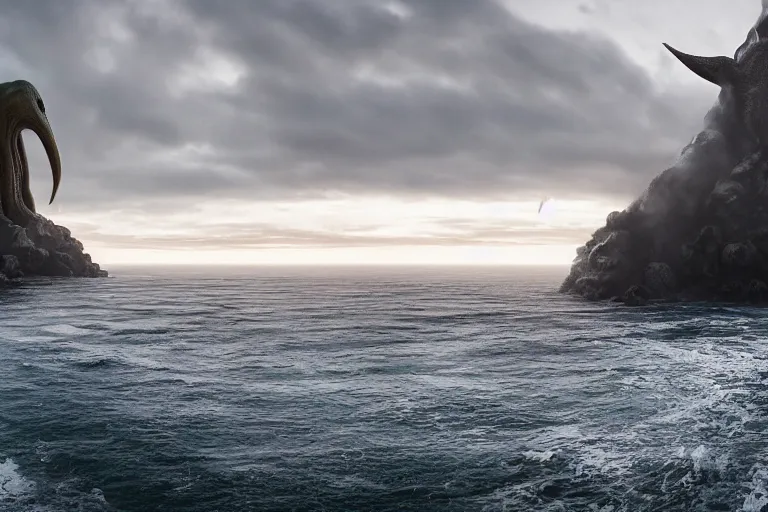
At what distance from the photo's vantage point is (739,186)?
245ft

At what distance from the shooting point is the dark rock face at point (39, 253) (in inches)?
4168

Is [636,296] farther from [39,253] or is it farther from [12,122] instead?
[39,253]

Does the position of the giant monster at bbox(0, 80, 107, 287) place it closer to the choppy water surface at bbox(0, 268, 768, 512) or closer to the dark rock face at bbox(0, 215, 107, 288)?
the dark rock face at bbox(0, 215, 107, 288)

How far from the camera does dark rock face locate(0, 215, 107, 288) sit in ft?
347

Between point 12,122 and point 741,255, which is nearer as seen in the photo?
point 12,122

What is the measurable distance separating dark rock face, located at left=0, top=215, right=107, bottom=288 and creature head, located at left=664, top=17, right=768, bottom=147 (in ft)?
404

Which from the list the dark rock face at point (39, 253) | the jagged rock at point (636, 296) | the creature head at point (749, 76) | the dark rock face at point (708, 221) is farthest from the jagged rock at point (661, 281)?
the dark rock face at point (39, 253)

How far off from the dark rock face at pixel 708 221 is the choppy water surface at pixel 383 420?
1014 inches

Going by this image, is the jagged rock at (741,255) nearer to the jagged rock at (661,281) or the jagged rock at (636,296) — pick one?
the jagged rock at (661,281)

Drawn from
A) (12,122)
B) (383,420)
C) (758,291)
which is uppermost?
(12,122)

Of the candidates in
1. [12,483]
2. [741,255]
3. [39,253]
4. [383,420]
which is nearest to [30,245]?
[39,253]

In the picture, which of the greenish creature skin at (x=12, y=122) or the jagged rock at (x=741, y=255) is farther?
the jagged rock at (x=741, y=255)

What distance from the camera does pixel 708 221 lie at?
7712 centimetres

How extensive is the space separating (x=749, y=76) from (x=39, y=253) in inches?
5221
